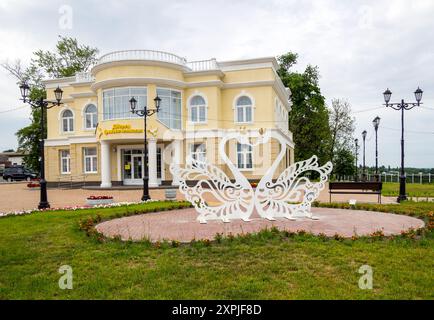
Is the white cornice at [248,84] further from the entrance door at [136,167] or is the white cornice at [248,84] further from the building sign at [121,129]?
the entrance door at [136,167]

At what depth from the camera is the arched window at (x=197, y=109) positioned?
26969mm

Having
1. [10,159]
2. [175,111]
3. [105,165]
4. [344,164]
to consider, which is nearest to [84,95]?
[105,165]

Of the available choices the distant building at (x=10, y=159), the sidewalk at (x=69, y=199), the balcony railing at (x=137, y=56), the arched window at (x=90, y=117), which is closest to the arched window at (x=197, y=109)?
the balcony railing at (x=137, y=56)

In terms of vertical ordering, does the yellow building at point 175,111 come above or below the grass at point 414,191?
above

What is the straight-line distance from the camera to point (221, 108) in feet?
89.9

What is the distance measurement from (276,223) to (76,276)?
17.6 feet

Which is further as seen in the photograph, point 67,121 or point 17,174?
point 17,174

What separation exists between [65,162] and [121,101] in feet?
32.3

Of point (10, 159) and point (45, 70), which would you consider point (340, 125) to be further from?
point (10, 159)

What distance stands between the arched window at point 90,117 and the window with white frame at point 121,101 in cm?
434

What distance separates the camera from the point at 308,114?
4009 cm

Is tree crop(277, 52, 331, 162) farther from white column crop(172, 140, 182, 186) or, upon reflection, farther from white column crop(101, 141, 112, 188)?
white column crop(101, 141, 112, 188)

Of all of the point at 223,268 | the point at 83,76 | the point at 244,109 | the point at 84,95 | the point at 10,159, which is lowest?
the point at 223,268

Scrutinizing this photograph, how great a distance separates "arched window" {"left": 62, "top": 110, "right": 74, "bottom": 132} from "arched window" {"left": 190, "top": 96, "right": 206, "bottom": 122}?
11.6 metres
